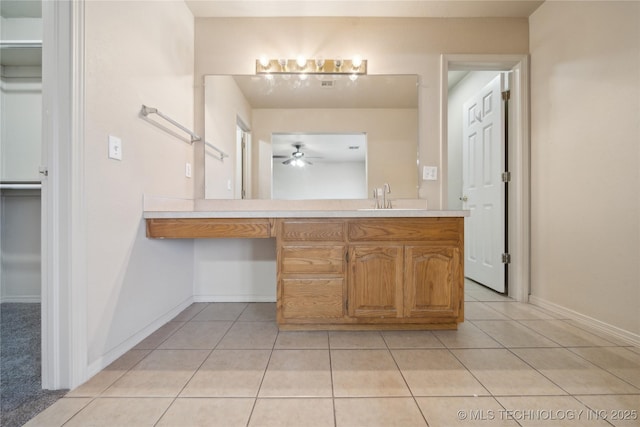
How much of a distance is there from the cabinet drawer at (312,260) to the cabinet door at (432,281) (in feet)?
1.42

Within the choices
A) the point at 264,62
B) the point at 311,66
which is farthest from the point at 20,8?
the point at 311,66

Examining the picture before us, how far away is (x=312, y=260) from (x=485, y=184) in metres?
2.10

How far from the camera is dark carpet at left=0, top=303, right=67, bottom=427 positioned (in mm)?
1099

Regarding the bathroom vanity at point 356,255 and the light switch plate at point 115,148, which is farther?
the bathroom vanity at point 356,255

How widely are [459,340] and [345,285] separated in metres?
0.76

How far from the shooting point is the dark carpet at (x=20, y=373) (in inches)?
43.3

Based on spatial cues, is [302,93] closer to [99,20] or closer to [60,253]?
[99,20]

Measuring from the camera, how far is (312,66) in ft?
7.70

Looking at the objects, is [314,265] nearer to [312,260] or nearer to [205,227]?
[312,260]

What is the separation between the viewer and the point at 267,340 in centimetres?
172

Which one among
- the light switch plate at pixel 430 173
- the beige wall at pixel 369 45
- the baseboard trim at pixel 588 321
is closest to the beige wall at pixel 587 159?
the baseboard trim at pixel 588 321

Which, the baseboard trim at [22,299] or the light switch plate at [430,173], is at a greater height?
the light switch plate at [430,173]

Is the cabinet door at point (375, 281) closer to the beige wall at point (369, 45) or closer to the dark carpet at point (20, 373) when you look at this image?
the beige wall at point (369, 45)

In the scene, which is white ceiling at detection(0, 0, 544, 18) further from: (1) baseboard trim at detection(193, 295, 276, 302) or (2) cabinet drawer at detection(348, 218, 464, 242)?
(1) baseboard trim at detection(193, 295, 276, 302)
